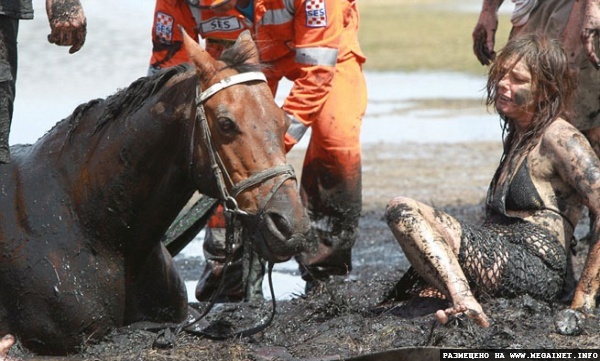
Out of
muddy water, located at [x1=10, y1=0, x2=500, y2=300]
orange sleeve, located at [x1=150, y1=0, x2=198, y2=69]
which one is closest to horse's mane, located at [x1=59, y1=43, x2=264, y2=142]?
orange sleeve, located at [x1=150, y1=0, x2=198, y2=69]

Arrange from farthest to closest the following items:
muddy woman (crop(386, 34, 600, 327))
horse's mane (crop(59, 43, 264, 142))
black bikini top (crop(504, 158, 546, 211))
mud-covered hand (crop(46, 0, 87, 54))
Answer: black bikini top (crop(504, 158, 546, 211)) < muddy woman (crop(386, 34, 600, 327)) < mud-covered hand (crop(46, 0, 87, 54)) < horse's mane (crop(59, 43, 264, 142))

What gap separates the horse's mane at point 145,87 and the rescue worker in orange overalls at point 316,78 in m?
1.17

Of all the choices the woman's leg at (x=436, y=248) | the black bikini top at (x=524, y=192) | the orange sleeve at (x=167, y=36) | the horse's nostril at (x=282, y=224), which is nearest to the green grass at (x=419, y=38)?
the orange sleeve at (x=167, y=36)

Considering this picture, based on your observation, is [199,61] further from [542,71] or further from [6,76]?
[542,71]

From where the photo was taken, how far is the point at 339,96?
21.9ft

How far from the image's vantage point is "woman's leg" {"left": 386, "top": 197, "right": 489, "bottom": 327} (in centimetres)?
509

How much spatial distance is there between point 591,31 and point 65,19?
274cm

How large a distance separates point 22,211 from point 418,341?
172 centimetres

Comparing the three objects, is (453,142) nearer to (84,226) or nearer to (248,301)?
(248,301)

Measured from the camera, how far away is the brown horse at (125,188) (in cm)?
468

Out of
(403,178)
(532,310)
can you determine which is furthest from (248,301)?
(403,178)

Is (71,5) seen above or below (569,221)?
above

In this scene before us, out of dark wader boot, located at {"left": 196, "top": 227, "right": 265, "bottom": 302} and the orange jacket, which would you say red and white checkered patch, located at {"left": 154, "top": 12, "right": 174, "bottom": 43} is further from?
Answer: dark wader boot, located at {"left": 196, "top": 227, "right": 265, "bottom": 302}

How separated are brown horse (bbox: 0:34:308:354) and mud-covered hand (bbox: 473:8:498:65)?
2544 millimetres
